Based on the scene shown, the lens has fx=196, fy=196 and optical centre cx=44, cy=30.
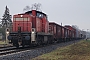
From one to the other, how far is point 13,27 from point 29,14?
2748 mm

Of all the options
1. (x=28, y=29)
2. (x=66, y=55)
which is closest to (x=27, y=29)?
(x=28, y=29)

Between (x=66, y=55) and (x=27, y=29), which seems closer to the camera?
(x=66, y=55)

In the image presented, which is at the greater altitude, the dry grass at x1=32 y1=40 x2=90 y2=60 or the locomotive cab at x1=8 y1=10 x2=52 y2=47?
the locomotive cab at x1=8 y1=10 x2=52 y2=47

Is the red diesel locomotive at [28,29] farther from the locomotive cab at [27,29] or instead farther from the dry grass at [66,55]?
the dry grass at [66,55]

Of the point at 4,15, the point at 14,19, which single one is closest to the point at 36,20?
the point at 14,19

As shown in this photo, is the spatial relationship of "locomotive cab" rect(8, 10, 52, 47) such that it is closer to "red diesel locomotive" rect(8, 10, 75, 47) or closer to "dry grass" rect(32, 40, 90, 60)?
"red diesel locomotive" rect(8, 10, 75, 47)

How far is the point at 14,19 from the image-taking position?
23.6 metres

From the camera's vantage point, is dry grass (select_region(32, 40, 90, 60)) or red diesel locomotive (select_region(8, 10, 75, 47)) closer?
dry grass (select_region(32, 40, 90, 60))

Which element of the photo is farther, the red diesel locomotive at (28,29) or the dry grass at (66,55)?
the red diesel locomotive at (28,29)

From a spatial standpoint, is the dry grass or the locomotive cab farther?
the locomotive cab

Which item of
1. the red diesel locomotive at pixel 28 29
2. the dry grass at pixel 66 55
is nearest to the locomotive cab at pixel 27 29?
the red diesel locomotive at pixel 28 29

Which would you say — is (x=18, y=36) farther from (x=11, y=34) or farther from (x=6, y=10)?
(x=6, y=10)

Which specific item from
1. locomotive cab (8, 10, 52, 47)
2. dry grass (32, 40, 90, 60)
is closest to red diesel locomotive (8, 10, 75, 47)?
locomotive cab (8, 10, 52, 47)

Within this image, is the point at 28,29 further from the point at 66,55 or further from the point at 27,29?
the point at 66,55
